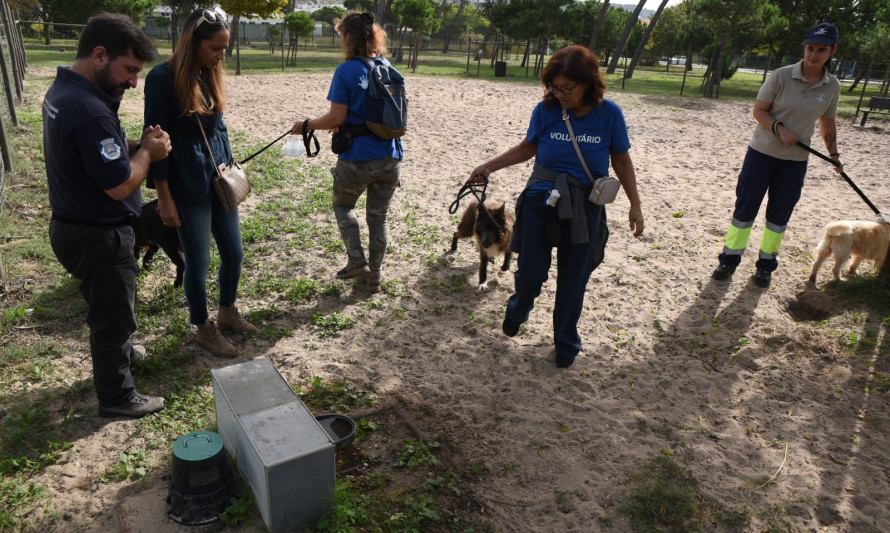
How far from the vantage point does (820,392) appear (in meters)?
4.10

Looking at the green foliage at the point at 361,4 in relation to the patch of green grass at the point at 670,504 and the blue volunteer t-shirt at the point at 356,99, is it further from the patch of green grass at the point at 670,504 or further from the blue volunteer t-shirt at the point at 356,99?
the patch of green grass at the point at 670,504

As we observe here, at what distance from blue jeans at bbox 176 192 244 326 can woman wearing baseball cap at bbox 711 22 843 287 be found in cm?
436

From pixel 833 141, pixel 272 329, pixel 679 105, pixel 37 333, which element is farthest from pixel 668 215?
pixel 679 105

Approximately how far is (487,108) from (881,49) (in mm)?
18304

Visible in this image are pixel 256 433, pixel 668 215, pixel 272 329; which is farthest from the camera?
pixel 668 215

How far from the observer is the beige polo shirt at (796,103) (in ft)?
16.7

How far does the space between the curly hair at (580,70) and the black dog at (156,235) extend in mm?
3054

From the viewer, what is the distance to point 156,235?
4.75 metres

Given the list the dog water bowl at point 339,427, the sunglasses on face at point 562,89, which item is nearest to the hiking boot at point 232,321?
the dog water bowl at point 339,427

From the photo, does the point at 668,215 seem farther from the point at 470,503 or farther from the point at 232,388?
the point at 232,388

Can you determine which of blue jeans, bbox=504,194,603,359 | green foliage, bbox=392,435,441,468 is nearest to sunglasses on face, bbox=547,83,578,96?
blue jeans, bbox=504,194,603,359

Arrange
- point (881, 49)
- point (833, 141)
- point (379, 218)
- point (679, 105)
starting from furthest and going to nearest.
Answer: point (881, 49) < point (679, 105) < point (833, 141) < point (379, 218)

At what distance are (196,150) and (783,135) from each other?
462 centimetres

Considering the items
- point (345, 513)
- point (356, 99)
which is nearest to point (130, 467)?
point (345, 513)
